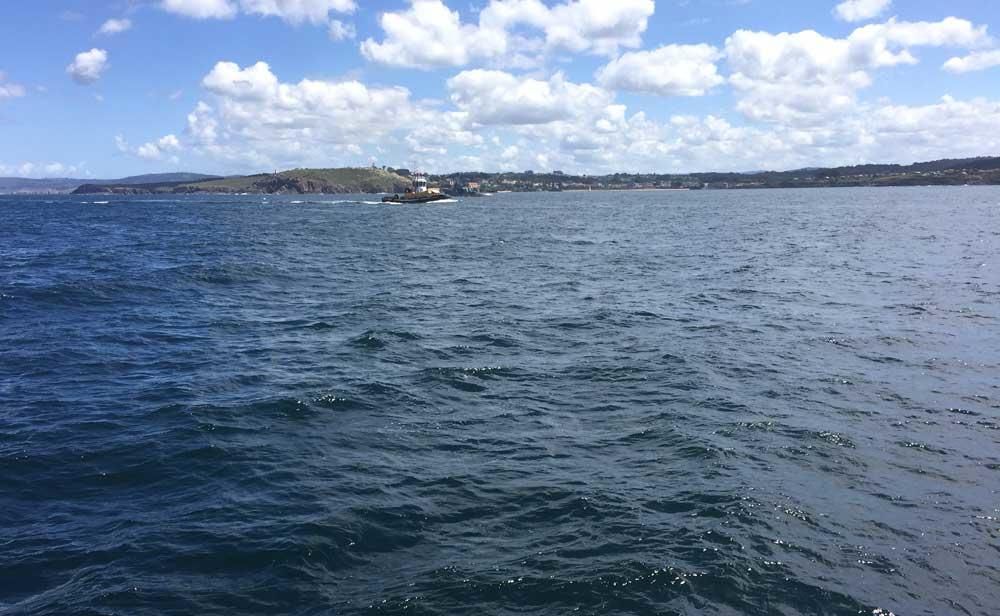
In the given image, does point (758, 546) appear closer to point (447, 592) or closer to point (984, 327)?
point (447, 592)

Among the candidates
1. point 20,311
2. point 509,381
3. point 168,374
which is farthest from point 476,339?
point 20,311

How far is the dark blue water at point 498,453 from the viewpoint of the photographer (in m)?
11.6

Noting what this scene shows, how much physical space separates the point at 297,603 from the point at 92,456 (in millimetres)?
8913

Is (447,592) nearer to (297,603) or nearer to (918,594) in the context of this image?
(297,603)

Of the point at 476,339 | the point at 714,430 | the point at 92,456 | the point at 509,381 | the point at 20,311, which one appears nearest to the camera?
the point at 92,456

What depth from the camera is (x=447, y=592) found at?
11.3 metres

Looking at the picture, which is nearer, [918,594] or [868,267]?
[918,594]

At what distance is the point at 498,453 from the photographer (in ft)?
56.2

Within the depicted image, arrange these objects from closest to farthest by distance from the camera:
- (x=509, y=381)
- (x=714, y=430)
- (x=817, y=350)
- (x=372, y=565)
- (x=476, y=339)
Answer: (x=372, y=565) → (x=714, y=430) → (x=509, y=381) → (x=817, y=350) → (x=476, y=339)

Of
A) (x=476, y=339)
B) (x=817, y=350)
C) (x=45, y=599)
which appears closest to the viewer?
(x=45, y=599)

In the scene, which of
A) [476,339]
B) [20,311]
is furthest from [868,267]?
[20,311]

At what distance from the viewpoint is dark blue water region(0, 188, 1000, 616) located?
11.6 metres

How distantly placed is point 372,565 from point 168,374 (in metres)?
14.8

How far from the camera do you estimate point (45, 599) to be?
11.0m
